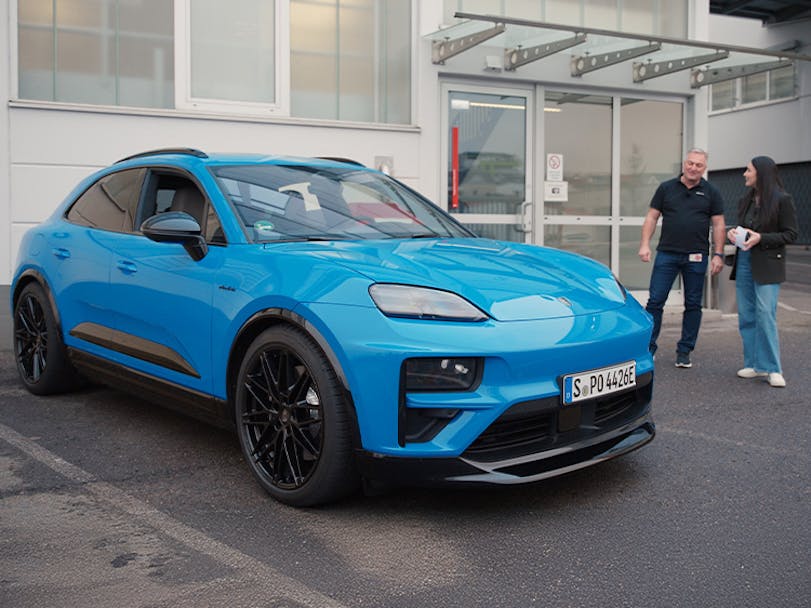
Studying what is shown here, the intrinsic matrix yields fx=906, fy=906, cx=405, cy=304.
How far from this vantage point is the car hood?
355 cm

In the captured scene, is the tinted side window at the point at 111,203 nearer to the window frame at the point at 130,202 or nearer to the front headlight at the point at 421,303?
the window frame at the point at 130,202

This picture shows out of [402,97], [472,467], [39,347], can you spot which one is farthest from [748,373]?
[402,97]

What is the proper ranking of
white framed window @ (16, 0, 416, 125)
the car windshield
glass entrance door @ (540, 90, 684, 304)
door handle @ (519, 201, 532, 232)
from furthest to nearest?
glass entrance door @ (540, 90, 684, 304) < door handle @ (519, 201, 532, 232) < white framed window @ (16, 0, 416, 125) < the car windshield

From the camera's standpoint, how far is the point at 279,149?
964 centimetres

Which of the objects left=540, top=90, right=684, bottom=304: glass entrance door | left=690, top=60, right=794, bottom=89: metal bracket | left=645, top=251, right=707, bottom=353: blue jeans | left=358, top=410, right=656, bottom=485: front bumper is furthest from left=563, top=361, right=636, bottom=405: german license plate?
left=690, top=60, right=794, bottom=89: metal bracket

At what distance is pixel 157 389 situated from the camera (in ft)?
14.7

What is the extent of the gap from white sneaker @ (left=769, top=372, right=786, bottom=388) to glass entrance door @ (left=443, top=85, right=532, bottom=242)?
474 cm

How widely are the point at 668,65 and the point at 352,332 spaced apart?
30.5 feet

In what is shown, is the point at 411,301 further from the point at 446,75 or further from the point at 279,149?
the point at 446,75

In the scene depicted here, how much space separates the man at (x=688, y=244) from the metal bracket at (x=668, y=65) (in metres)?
4.25

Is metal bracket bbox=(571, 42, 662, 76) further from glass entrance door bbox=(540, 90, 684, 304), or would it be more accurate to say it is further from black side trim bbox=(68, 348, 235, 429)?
black side trim bbox=(68, 348, 235, 429)

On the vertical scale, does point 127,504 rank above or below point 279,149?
below

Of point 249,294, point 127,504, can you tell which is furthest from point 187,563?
point 249,294

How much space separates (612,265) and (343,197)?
25.5 ft
